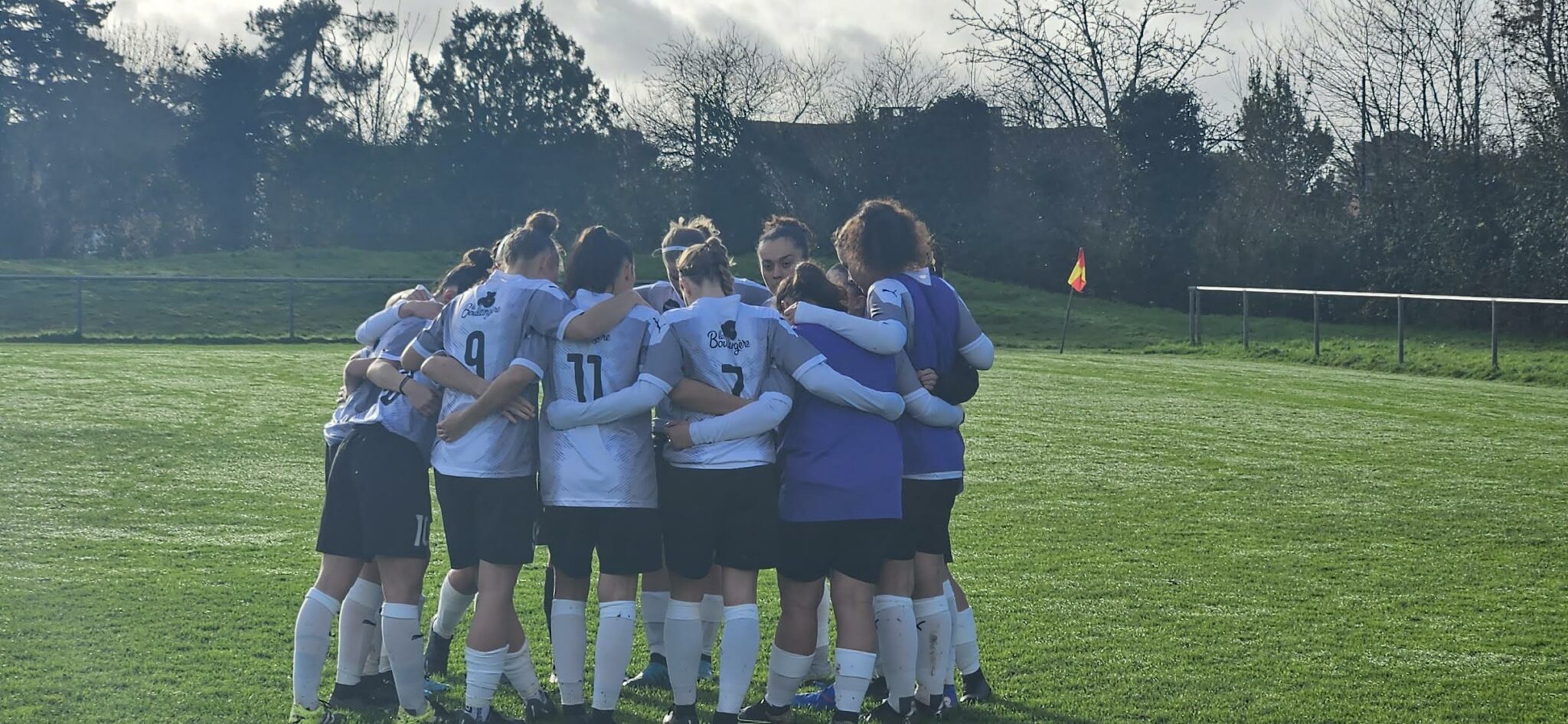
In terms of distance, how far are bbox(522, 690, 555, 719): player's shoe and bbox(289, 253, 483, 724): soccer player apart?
310mm

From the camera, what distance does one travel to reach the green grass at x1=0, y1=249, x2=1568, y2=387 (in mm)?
23672

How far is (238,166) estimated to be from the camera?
1688 inches

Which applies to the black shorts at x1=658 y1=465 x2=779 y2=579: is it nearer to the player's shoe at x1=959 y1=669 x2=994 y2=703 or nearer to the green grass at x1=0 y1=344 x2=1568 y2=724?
the green grass at x1=0 y1=344 x2=1568 y2=724

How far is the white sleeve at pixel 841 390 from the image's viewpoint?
4.39 m

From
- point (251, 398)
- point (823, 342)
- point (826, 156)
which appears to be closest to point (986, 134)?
point (826, 156)

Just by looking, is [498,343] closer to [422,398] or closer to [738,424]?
[422,398]

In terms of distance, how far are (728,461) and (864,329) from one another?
589 mm

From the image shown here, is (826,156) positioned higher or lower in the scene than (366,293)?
higher

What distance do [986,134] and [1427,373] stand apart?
24.2 meters

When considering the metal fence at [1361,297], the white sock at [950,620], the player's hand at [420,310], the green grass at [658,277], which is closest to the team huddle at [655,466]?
the white sock at [950,620]

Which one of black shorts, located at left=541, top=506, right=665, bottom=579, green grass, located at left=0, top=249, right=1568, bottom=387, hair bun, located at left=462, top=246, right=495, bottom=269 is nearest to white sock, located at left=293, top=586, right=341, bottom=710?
black shorts, located at left=541, top=506, right=665, bottom=579

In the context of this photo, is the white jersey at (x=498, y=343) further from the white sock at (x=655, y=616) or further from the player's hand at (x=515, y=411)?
the white sock at (x=655, y=616)

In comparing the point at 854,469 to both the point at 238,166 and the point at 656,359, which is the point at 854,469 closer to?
the point at 656,359

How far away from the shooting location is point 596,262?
177 inches
